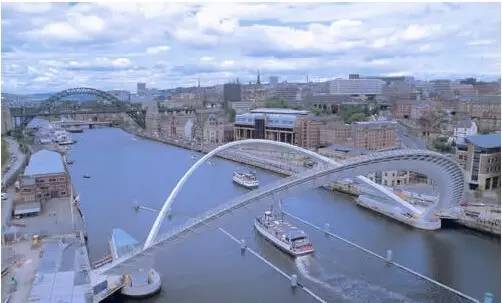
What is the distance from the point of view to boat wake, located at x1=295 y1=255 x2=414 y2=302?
8.99 meters

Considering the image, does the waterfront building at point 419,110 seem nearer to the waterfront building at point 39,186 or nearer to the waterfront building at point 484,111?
the waterfront building at point 484,111

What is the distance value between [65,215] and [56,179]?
296cm

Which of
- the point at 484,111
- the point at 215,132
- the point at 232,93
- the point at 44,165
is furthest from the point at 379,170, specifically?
the point at 232,93

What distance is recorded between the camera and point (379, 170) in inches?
445

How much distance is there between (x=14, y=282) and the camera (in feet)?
28.9

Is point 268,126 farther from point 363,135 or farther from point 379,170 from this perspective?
point 379,170

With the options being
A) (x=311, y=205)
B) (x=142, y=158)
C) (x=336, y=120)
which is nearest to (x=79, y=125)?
(x=142, y=158)

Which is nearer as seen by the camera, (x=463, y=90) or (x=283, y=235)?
(x=283, y=235)

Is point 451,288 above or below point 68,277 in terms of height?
below

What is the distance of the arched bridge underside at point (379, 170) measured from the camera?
32.8 feet

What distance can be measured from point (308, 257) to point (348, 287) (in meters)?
1.75

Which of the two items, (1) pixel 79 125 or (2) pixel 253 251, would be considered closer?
(2) pixel 253 251

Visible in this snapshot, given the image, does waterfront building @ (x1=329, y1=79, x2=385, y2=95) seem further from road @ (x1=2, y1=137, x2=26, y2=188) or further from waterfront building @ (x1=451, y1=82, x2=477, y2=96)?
road @ (x1=2, y1=137, x2=26, y2=188)

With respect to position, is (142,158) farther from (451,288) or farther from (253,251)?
(451,288)
